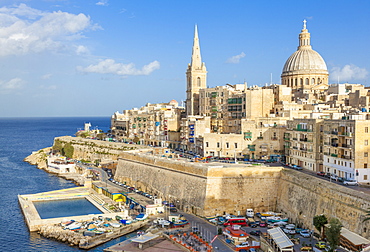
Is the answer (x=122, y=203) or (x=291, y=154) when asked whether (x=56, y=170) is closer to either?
(x=122, y=203)

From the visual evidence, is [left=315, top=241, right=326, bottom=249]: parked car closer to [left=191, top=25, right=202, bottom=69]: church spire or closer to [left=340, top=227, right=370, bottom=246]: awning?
[left=340, top=227, right=370, bottom=246]: awning

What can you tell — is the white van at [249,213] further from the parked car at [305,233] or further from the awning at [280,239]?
the awning at [280,239]

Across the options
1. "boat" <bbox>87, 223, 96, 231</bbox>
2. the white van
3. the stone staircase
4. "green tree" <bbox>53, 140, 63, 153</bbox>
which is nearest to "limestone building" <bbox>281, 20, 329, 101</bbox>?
the white van

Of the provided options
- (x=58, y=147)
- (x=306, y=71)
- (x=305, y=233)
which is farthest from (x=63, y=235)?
(x=58, y=147)

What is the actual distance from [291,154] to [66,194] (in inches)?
875

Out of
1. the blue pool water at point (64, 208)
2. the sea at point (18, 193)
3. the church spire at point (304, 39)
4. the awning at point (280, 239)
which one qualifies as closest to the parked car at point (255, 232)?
the awning at point (280, 239)

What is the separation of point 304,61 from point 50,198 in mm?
41080

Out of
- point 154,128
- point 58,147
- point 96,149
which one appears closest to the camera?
point 154,128

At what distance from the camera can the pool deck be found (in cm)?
3152

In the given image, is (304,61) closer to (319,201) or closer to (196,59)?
(196,59)

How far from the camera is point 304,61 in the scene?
61.5m

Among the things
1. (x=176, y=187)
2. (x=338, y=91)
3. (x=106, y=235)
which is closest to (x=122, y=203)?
(x=176, y=187)

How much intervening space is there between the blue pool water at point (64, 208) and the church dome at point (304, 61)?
37.5 m

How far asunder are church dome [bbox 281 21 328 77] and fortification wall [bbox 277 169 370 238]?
104 ft
